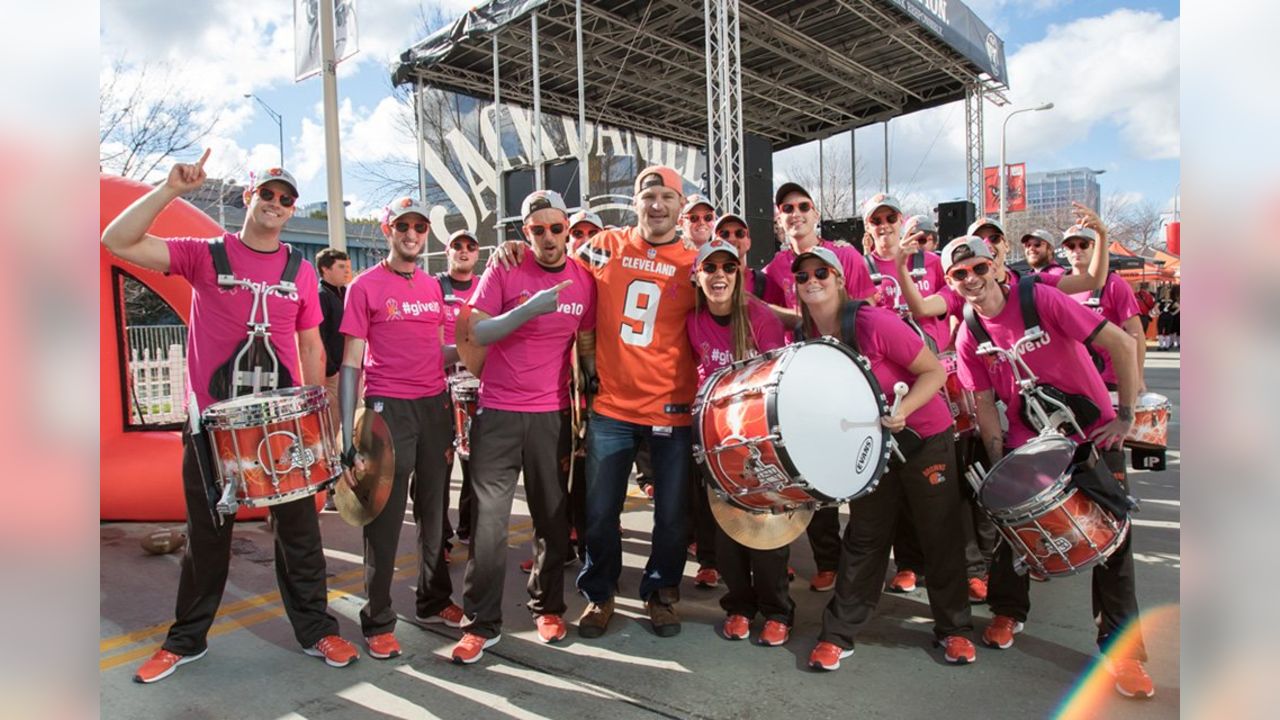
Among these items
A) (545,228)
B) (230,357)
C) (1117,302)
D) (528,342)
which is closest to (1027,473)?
(528,342)

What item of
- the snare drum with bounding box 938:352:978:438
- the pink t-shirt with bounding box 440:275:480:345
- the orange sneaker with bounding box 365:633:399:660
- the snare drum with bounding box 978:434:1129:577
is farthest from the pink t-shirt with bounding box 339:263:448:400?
the snare drum with bounding box 938:352:978:438

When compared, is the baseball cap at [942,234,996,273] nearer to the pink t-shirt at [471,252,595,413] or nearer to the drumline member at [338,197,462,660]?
the pink t-shirt at [471,252,595,413]

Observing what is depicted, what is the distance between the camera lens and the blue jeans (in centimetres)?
399

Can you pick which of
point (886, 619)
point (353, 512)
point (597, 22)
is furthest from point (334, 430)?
point (597, 22)

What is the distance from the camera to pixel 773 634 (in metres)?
3.86

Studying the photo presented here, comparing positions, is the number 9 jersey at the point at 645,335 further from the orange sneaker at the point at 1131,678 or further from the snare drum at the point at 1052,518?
the orange sneaker at the point at 1131,678

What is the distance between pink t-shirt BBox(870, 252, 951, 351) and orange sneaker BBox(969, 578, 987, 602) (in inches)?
58.0

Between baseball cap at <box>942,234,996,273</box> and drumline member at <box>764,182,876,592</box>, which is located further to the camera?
drumline member at <box>764,182,876,592</box>

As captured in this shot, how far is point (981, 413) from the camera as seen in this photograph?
3889 mm

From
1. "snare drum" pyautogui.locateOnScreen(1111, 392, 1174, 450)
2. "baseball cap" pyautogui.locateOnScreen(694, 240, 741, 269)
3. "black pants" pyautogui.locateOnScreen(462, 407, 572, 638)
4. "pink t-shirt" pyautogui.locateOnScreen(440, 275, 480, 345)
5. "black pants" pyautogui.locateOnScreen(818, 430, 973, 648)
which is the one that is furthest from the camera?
"pink t-shirt" pyautogui.locateOnScreen(440, 275, 480, 345)

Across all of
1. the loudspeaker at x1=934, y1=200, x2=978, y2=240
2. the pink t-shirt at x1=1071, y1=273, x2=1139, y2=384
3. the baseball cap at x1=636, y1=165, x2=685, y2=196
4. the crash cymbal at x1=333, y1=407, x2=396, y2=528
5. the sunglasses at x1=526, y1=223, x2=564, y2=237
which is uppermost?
the loudspeaker at x1=934, y1=200, x2=978, y2=240

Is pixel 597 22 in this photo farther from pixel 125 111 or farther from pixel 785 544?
pixel 785 544

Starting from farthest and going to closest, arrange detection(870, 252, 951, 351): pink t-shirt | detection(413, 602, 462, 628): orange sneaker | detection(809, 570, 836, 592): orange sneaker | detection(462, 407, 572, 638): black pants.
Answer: detection(870, 252, 951, 351): pink t-shirt
detection(809, 570, 836, 592): orange sneaker
detection(413, 602, 462, 628): orange sneaker
detection(462, 407, 572, 638): black pants

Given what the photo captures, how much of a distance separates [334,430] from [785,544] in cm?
224
